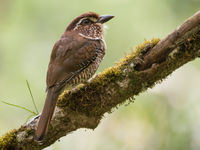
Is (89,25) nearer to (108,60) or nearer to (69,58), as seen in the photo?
(69,58)

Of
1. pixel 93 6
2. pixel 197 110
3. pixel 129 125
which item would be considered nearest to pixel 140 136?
pixel 129 125

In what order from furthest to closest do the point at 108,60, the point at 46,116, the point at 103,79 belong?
the point at 108,60 < the point at 103,79 < the point at 46,116

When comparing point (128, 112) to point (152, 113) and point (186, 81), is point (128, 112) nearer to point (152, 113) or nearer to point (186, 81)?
point (152, 113)

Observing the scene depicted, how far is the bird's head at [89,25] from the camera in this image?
430cm

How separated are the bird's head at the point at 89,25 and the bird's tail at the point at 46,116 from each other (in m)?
1.15

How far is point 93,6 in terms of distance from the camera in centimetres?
614

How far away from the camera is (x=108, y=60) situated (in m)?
6.11

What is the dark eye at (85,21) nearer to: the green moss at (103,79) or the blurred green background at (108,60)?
the green moss at (103,79)

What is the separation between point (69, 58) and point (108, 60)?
238cm

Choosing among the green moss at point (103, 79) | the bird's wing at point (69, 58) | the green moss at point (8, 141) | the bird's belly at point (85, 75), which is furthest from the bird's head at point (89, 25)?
the green moss at point (8, 141)

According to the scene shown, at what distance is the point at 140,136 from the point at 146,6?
267 cm

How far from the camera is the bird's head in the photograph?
14.1 feet

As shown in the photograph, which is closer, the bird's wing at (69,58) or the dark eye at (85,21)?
the bird's wing at (69,58)

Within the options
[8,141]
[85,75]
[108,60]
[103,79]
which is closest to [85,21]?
[85,75]
